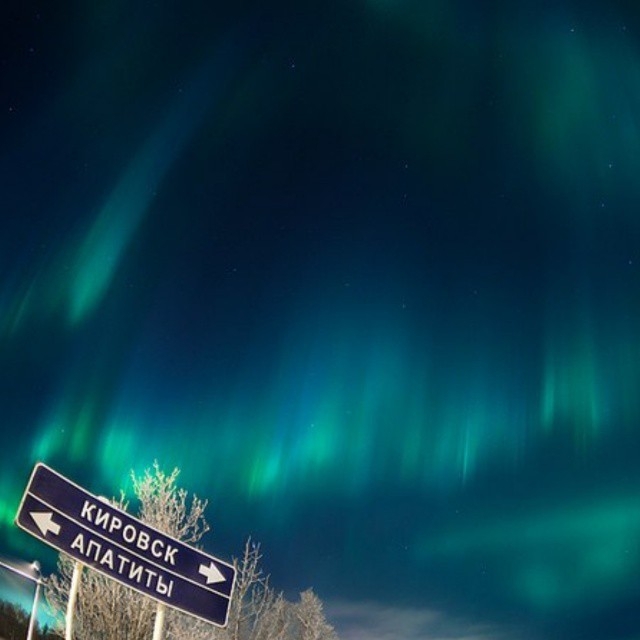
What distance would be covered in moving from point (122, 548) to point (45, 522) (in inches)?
33.7

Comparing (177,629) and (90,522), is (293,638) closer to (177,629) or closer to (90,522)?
(177,629)

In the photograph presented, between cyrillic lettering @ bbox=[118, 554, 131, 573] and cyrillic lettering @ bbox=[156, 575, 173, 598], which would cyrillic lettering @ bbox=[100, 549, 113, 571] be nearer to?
cyrillic lettering @ bbox=[118, 554, 131, 573]

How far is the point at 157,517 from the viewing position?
1831 centimetres

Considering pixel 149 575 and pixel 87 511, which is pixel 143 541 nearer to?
pixel 149 575

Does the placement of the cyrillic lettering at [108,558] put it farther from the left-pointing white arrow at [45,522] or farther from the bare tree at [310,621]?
A: the bare tree at [310,621]

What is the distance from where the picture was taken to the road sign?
646cm

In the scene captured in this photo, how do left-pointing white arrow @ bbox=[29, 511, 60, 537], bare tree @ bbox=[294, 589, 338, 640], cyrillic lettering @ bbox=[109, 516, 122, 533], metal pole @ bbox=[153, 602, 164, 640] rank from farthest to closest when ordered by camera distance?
bare tree @ bbox=[294, 589, 338, 640], metal pole @ bbox=[153, 602, 164, 640], cyrillic lettering @ bbox=[109, 516, 122, 533], left-pointing white arrow @ bbox=[29, 511, 60, 537]

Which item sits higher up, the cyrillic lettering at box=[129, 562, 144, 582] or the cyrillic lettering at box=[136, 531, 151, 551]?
the cyrillic lettering at box=[136, 531, 151, 551]

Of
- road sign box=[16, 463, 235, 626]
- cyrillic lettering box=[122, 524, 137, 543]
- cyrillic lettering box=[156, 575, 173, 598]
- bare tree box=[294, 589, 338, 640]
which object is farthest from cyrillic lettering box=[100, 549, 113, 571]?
bare tree box=[294, 589, 338, 640]

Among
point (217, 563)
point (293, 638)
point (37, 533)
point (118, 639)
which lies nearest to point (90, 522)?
point (37, 533)

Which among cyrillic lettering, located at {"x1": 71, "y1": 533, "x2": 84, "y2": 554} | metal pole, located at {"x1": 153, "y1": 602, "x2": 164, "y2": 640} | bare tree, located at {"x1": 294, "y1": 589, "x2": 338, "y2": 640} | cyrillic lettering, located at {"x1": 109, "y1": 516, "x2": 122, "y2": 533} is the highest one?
bare tree, located at {"x1": 294, "y1": 589, "x2": 338, "y2": 640}

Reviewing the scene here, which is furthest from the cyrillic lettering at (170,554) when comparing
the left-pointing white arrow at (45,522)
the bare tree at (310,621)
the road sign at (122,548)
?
the bare tree at (310,621)

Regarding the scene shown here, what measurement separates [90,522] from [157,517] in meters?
12.3

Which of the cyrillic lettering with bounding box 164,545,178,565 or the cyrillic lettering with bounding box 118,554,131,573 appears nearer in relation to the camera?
the cyrillic lettering with bounding box 118,554,131,573
